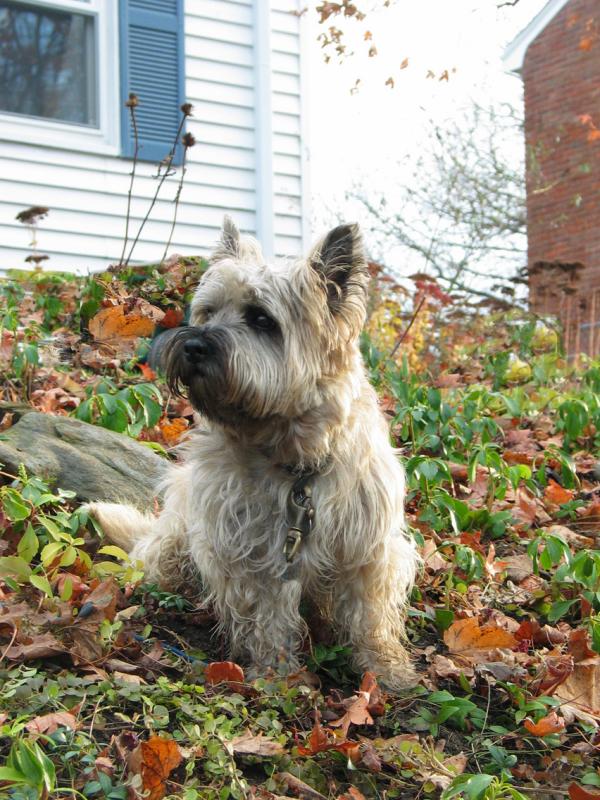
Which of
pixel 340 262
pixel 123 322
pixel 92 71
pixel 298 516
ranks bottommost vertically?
pixel 298 516

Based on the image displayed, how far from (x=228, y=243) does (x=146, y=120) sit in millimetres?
5166

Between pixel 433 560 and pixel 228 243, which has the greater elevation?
pixel 228 243

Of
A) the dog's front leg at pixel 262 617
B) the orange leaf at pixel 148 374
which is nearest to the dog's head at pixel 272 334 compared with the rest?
the dog's front leg at pixel 262 617

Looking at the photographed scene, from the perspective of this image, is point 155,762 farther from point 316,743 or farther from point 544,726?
point 544,726

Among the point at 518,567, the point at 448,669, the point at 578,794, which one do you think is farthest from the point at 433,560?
the point at 578,794

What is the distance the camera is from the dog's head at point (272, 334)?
3.28 m

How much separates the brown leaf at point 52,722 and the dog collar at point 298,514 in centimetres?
96

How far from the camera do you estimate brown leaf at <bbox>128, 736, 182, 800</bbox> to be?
8.34 feet

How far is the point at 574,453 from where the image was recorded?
588 centimetres

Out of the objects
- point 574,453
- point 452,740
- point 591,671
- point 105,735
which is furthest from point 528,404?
point 105,735

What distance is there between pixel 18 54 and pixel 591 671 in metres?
6.94

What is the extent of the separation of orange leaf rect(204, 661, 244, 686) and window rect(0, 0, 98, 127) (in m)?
6.26

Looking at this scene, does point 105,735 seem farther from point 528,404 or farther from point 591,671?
point 528,404

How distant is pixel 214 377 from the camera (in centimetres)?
326
